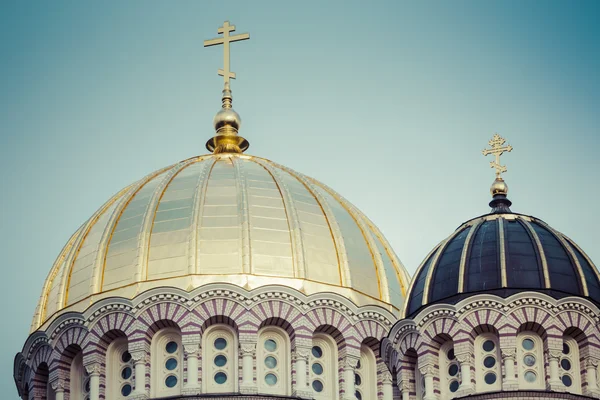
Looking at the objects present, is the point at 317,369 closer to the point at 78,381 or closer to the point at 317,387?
the point at 317,387

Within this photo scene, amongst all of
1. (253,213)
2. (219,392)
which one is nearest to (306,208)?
(253,213)

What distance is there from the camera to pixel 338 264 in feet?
182

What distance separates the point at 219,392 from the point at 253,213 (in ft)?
16.5

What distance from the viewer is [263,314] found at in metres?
53.6

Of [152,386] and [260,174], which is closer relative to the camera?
[152,386]

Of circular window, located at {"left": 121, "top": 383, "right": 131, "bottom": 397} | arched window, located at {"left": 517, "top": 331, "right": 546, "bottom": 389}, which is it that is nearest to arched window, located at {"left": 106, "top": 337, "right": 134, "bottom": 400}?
circular window, located at {"left": 121, "top": 383, "right": 131, "bottom": 397}

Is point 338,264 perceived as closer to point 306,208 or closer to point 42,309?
point 306,208

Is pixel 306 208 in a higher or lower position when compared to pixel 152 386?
higher

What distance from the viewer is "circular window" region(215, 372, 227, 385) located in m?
53.2

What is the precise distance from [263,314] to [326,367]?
6.72 ft

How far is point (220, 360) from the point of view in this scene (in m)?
53.5

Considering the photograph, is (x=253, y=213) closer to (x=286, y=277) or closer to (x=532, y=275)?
(x=286, y=277)

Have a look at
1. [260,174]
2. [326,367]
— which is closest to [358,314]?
[326,367]

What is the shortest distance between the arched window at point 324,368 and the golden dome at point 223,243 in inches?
47.8
